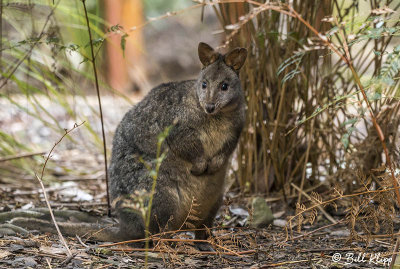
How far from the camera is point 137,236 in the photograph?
A: 3592 mm

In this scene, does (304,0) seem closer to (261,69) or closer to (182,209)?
(261,69)

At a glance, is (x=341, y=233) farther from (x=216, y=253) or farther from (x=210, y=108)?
(x=210, y=108)

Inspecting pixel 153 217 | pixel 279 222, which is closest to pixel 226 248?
pixel 153 217

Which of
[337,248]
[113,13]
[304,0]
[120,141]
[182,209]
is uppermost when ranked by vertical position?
[113,13]

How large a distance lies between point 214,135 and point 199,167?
28 cm

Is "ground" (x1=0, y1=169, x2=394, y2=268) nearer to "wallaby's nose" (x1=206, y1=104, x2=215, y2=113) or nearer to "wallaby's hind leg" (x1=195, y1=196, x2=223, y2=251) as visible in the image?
"wallaby's hind leg" (x1=195, y1=196, x2=223, y2=251)

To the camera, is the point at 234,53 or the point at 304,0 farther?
the point at 304,0

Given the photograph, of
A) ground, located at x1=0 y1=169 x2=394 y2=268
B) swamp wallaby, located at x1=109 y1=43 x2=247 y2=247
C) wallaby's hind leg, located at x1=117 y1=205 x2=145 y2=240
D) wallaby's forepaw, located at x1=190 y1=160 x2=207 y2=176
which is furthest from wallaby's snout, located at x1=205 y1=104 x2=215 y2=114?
wallaby's hind leg, located at x1=117 y1=205 x2=145 y2=240

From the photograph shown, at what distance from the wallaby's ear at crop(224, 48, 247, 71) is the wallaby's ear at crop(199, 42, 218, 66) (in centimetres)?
11

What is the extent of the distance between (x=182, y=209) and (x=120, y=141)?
28.5 inches

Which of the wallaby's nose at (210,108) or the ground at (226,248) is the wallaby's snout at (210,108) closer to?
the wallaby's nose at (210,108)

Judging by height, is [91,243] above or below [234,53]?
below

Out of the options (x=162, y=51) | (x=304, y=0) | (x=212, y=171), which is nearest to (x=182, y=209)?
A: (x=212, y=171)

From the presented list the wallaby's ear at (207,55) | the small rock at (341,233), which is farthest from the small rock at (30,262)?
the small rock at (341,233)
